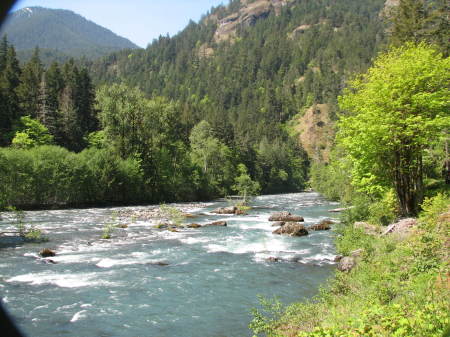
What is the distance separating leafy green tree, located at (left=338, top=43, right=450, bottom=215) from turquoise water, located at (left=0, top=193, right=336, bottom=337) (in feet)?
17.5

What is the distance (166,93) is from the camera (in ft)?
614

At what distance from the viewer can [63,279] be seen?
49.3ft

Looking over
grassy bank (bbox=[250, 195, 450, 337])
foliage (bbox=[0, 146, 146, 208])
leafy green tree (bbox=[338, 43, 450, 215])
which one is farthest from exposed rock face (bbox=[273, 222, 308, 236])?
foliage (bbox=[0, 146, 146, 208])

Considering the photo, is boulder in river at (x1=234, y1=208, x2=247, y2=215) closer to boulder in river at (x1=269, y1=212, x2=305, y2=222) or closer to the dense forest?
boulder in river at (x1=269, y1=212, x2=305, y2=222)

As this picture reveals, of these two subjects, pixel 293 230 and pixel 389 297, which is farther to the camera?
pixel 293 230

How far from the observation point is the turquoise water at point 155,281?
11.1 m

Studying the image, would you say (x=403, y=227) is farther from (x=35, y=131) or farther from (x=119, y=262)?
(x=35, y=131)

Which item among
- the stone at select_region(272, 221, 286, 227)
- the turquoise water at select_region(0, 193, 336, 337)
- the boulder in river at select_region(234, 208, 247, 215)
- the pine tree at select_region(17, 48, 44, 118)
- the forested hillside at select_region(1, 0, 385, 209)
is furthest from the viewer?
the pine tree at select_region(17, 48, 44, 118)

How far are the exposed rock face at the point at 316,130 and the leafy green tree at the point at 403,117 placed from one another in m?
113

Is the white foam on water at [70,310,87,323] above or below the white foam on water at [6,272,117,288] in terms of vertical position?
below

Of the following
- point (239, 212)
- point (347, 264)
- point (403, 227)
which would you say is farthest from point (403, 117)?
point (239, 212)

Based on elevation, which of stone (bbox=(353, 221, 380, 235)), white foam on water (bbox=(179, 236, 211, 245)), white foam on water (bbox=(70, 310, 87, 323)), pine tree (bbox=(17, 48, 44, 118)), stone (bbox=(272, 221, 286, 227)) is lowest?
stone (bbox=(272, 221, 286, 227))

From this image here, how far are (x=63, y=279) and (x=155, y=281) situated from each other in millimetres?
3609

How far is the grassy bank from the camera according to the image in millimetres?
6762
